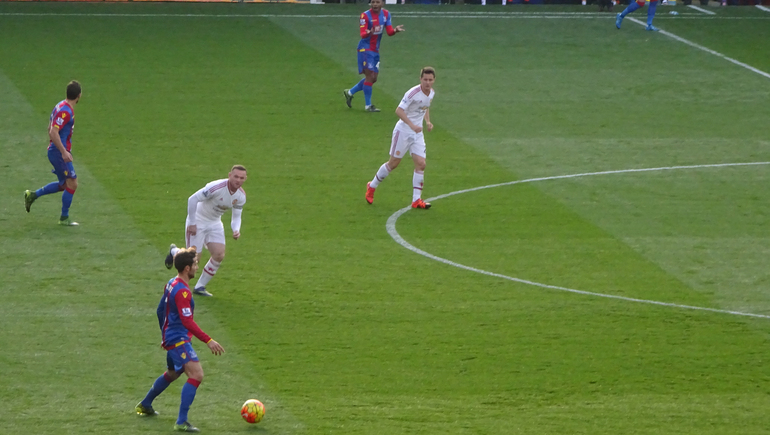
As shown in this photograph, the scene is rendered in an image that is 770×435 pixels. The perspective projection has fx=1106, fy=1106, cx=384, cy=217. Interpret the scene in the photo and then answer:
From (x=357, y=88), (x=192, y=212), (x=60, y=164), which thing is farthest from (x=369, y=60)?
(x=192, y=212)

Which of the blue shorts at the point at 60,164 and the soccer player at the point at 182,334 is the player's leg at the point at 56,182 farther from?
the soccer player at the point at 182,334

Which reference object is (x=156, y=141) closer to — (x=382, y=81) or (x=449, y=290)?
(x=382, y=81)

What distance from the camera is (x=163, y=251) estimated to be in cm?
1562

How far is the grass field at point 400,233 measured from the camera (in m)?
11.0

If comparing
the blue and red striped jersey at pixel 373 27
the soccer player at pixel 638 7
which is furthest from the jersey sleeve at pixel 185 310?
the soccer player at pixel 638 7

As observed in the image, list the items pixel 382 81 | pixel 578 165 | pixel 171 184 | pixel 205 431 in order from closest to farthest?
1. pixel 205 431
2. pixel 171 184
3. pixel 578 165
4. pixel 382 81

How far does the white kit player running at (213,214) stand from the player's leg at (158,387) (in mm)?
3111

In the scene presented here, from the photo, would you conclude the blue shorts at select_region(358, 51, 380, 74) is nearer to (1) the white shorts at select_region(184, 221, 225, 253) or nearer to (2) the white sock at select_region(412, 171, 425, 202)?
(2) the white sock at select_region(412, 171, 425, 202)

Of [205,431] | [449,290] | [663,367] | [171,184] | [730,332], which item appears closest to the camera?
[205,431]

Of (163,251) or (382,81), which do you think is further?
(382,81)

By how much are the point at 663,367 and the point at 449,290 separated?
3.28m

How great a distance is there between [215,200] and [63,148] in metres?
3.55

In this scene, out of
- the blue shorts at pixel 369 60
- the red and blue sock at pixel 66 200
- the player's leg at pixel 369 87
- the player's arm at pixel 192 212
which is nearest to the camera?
the player's arm at pixel 192 212

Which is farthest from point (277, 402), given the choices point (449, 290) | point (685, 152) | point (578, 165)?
point (685, 152)
